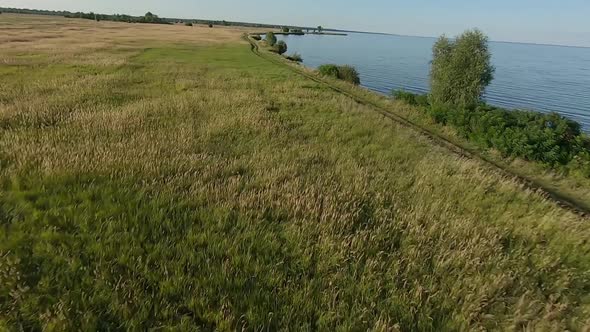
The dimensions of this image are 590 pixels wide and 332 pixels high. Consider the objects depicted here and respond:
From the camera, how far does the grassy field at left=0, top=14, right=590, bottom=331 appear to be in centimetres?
421

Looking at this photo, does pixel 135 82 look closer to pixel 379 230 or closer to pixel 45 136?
pixel 45 136

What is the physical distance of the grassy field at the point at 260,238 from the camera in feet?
13.8

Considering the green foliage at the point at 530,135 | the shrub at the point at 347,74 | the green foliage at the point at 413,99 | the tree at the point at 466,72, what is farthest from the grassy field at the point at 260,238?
the shrub at the point at 347,74

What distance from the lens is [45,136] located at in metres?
9.37

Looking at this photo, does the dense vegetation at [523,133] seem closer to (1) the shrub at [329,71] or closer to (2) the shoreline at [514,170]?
(2) the shoreline at [514,170]

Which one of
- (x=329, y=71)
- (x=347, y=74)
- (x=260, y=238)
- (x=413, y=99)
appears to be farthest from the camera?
(x=347, y=74)

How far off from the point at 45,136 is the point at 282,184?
636 cm

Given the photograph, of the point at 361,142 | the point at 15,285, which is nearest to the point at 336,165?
the point at 361,142

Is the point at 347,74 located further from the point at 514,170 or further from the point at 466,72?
the point at 514,170

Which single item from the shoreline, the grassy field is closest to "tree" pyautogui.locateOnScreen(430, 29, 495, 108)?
the shoreline

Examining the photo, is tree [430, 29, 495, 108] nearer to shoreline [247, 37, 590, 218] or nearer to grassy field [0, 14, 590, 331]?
shoreline [247, 37, 590, 218]

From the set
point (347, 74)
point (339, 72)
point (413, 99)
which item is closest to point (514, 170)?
point (413, 99)

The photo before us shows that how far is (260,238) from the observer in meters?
5.74

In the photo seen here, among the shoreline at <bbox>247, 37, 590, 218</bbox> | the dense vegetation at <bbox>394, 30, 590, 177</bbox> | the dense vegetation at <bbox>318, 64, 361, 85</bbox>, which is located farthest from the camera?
the dense vegetation at <bbox>318, 64, 361, 85</bbox>
